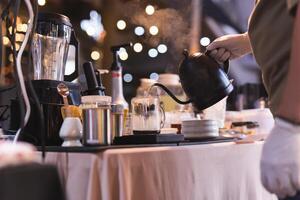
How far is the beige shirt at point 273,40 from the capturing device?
0.82m

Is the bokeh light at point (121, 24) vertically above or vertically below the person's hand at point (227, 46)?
above

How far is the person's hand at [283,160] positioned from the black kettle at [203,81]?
43 cm

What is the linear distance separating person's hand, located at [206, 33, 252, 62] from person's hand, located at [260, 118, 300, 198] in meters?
0.53

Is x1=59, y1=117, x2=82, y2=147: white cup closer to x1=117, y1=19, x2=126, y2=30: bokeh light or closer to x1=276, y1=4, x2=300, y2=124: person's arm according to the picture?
x1=276, y1=4, x2=300, y2=124: person's arm

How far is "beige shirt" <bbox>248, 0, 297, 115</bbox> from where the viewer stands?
82 cm

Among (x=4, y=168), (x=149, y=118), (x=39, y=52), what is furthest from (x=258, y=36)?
(x=39, y=52)

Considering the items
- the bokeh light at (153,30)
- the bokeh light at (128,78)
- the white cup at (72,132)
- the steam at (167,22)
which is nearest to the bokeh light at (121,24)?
the steam at (167,22)

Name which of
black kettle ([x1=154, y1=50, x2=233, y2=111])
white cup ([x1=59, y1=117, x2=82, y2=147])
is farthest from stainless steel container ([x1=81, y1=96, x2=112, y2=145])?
black kettle ([x1=154, y1=50, x2=233, y2=111])

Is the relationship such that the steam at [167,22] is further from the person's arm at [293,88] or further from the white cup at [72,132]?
the person's arm at [293,88]

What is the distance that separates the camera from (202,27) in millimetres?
2760

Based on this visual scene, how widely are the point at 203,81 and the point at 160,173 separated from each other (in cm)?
37

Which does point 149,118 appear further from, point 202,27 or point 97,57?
point 202,27

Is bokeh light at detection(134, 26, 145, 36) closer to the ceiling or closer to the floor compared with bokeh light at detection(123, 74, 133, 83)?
closer to the ceiling

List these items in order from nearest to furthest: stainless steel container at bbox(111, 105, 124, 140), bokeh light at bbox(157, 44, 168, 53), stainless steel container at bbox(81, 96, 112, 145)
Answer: stainless steel container at bbox(81, 96, 112, 145) → stainless steel container at bbox(111, 105, 124, 140) → bokeh light at bbox(157, 44, 168, 53)
